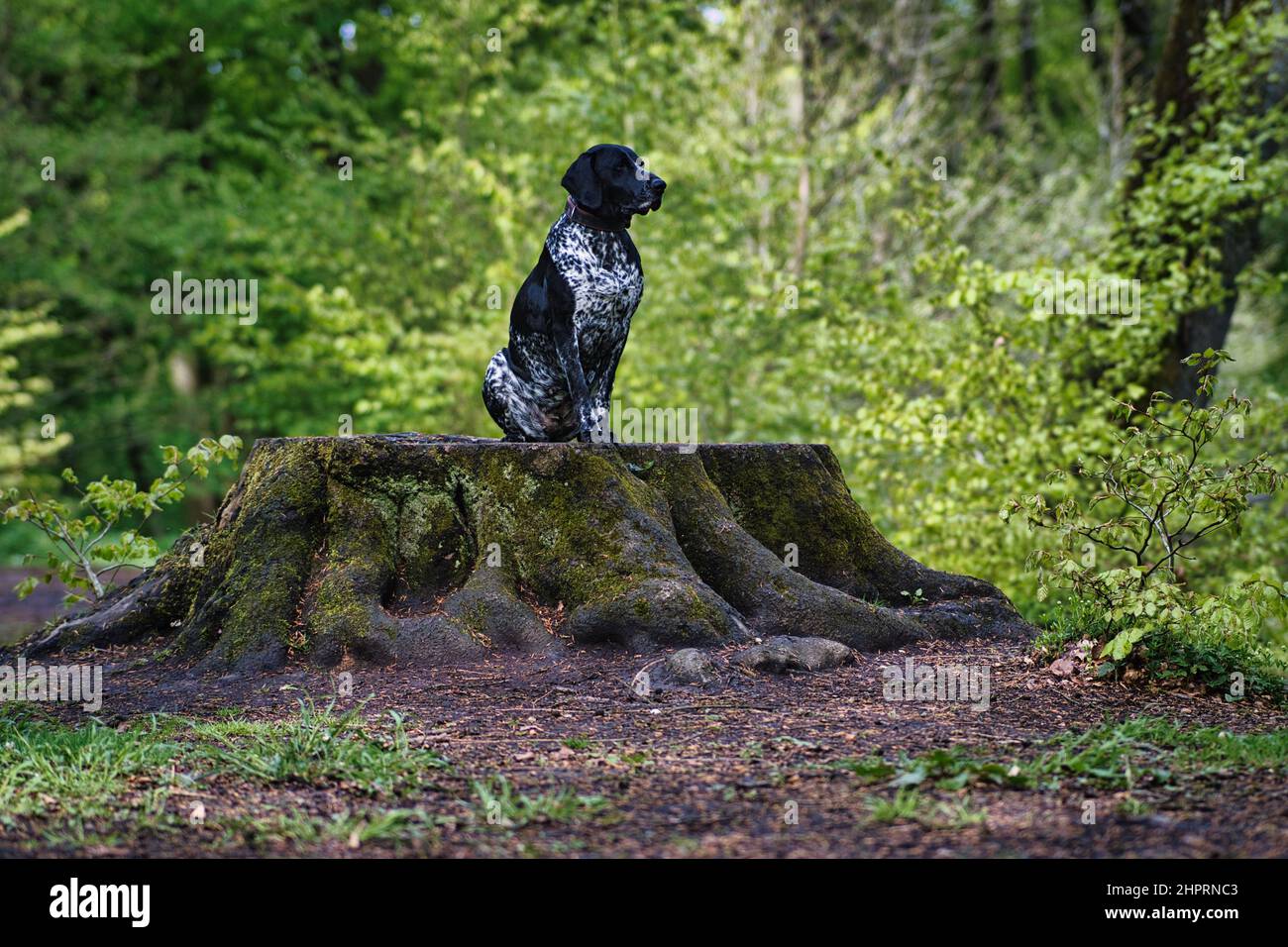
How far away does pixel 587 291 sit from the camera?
242 inches

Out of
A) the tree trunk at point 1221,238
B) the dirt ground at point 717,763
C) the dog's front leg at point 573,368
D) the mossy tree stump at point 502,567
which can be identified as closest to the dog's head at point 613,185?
the dog's front leg at point 573,368

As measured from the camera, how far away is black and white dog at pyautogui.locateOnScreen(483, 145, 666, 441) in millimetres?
6090

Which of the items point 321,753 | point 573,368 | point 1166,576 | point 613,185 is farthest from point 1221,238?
point 321,753

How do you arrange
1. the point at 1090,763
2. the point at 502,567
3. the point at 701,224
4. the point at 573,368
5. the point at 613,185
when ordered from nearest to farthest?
the point at 1090,763
the point at 502,567
the point at 613,185
the point at 573,368
the point at 701,224

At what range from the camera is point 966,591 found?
259 inches

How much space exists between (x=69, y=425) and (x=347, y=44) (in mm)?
8432

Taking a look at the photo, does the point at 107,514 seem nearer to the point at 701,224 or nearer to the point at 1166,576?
the point at 1166,576

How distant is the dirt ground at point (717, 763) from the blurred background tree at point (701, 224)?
11.0ft

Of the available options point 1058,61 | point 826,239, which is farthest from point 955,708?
point 1058,61

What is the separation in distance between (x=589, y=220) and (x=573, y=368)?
785mm

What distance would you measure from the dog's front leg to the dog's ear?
0.59 m

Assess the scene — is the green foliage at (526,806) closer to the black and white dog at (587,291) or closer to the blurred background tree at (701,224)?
the black and white dog at (587,291)

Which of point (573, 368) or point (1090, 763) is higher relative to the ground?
point (573, 368)

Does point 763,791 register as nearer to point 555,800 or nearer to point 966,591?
point 555,800
